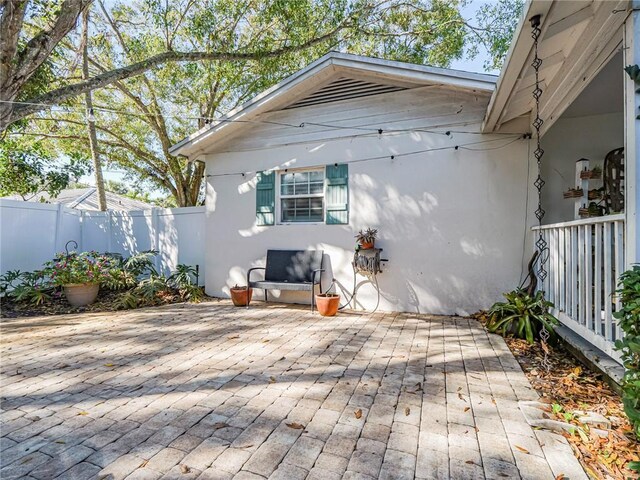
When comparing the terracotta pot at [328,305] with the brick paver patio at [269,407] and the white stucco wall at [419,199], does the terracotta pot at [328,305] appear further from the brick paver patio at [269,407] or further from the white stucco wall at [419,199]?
the brick paver patio at [269,407]

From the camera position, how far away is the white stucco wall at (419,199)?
15.2ft

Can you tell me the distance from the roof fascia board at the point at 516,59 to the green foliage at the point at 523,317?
7.12 feet

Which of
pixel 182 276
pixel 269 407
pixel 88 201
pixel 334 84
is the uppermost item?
pixel 334 84

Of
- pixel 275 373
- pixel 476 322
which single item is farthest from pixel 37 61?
pixel 476 322

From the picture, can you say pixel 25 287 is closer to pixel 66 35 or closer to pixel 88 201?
pixel 66 35

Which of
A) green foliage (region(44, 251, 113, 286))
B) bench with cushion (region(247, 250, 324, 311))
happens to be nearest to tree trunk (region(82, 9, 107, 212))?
green foliage (region(44, 251, 113, 286))

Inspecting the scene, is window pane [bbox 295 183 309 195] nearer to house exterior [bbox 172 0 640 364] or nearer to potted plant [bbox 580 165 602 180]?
house exterior [bbox 172 0 640 364]

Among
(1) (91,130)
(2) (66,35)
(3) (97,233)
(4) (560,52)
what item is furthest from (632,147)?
(1) (91,130)

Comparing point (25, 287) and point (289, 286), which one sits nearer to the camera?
point (289, 286)

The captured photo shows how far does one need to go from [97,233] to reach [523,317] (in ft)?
27.6

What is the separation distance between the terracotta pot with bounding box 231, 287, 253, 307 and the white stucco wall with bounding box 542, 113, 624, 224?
453 cm

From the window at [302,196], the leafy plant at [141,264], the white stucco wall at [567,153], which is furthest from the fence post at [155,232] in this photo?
the white stucco wall at [567,153]

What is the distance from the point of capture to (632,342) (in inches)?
65.1

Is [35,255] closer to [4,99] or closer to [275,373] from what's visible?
[4,99]
